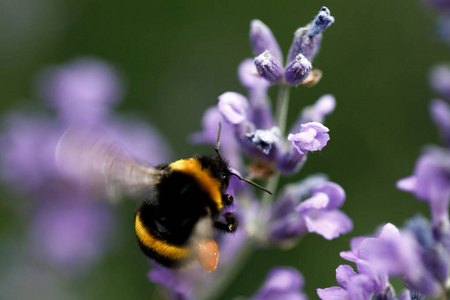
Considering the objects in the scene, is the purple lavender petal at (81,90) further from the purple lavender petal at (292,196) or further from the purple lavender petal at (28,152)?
the purple lavender petal at (292,196)

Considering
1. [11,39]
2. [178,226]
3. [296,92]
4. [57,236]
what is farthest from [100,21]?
[178,226]

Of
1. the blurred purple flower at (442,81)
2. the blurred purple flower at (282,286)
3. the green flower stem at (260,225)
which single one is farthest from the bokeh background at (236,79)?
the blurred purple flower at (442,81)

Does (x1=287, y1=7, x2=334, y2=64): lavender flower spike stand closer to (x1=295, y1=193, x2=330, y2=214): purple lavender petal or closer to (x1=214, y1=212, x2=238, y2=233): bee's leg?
(x1=295, y1=193, x2=330, y2=214): purple lavender petal

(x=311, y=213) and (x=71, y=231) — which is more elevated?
(x=311, y=213)

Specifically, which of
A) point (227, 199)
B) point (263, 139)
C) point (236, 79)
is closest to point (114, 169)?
point (227, 199)

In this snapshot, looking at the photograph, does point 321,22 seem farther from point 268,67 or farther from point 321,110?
point 321,110
